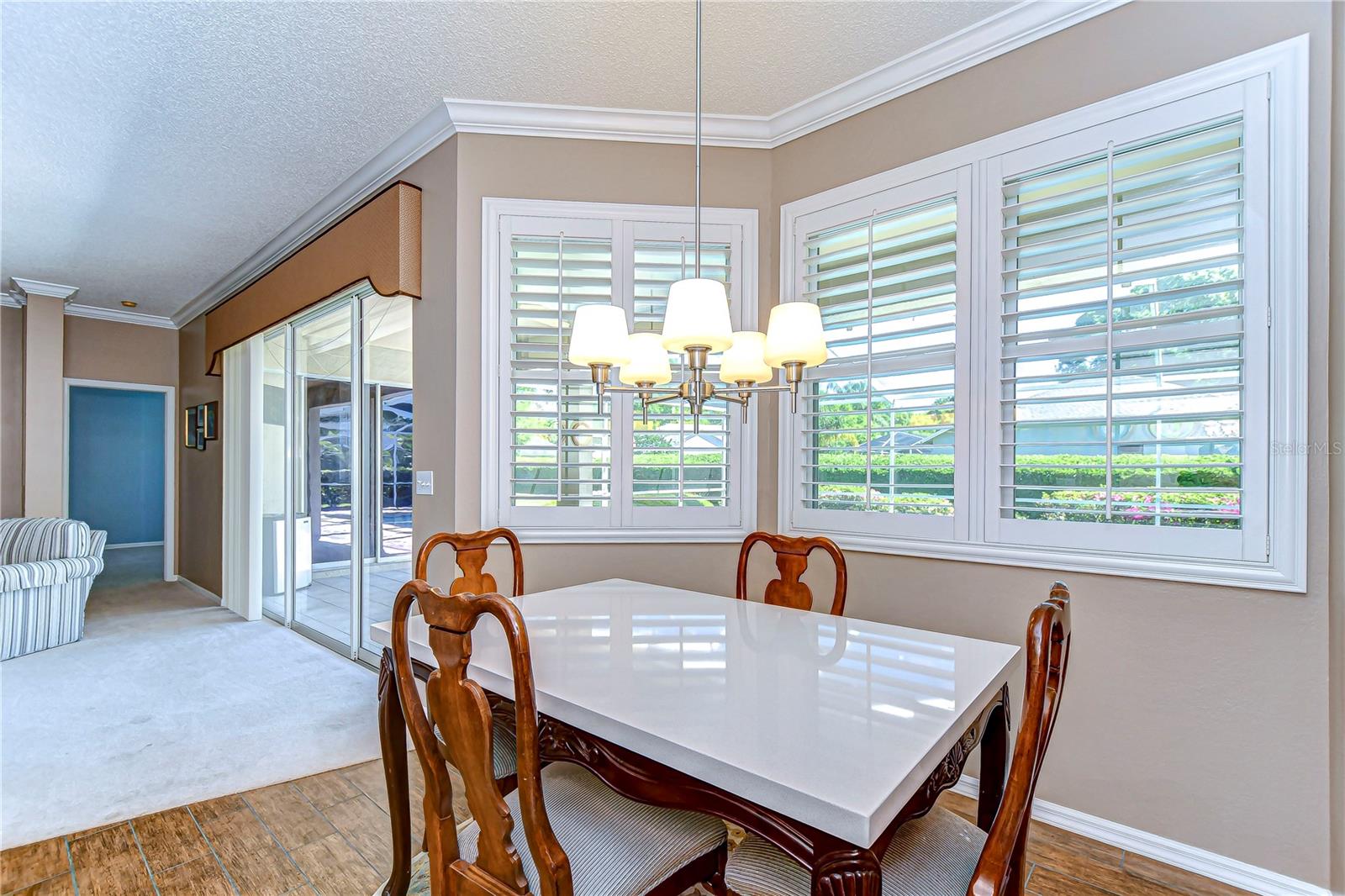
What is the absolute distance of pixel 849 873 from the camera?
0.87 metres

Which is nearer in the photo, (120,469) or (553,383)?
(553,383)

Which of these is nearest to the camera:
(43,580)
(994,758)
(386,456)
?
(994,758)

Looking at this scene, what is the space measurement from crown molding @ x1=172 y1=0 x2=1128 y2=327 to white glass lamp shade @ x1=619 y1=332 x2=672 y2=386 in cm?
149

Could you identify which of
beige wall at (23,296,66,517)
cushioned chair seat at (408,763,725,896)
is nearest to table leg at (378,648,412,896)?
cushioned chair seat at (408,763,725,896)

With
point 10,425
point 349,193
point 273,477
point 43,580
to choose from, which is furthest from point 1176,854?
point 10,425

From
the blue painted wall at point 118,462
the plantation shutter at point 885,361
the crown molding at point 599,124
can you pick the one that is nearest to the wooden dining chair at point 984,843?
the plantation shutter at point 885,361

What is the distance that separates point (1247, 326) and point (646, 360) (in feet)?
5.59

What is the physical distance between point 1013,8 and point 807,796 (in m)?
2.54

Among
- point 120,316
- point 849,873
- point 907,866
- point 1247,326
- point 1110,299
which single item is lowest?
point 907,866

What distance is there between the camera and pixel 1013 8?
6.94ft

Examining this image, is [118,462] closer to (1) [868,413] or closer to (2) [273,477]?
(2) [273,477]

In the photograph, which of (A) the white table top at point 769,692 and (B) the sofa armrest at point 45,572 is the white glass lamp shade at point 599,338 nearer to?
(A) the white table top at point 769,692

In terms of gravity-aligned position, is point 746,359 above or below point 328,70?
below

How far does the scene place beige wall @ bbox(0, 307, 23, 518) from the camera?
5.31 metres
